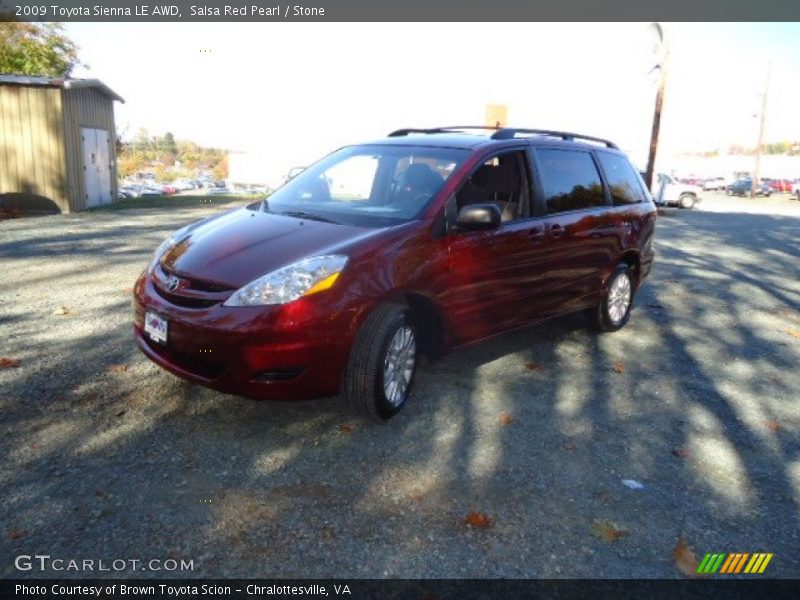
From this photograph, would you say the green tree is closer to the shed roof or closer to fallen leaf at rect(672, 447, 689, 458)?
the shed roof

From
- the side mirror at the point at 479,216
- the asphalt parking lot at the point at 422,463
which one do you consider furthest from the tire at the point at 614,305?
the side mirror at the point at 479,216

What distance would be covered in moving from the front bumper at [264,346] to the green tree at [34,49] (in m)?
30.3

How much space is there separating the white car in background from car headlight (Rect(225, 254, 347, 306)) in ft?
88.1

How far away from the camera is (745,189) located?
48188 mm

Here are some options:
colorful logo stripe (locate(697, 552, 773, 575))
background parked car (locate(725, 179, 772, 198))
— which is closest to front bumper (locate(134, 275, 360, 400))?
colorful logo stripe (locate(697, 552, 773, 575))

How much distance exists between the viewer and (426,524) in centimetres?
286

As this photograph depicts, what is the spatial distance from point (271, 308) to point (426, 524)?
136 cm

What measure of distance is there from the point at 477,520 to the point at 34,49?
33.7m

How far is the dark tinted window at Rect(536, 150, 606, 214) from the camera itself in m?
5.00

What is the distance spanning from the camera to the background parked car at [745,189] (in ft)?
157

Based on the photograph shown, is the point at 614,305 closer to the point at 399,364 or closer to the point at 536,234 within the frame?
the point at 536,234

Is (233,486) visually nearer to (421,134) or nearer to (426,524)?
(426,524)

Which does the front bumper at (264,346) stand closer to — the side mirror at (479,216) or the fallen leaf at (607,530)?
the side mirror at (479,216)
